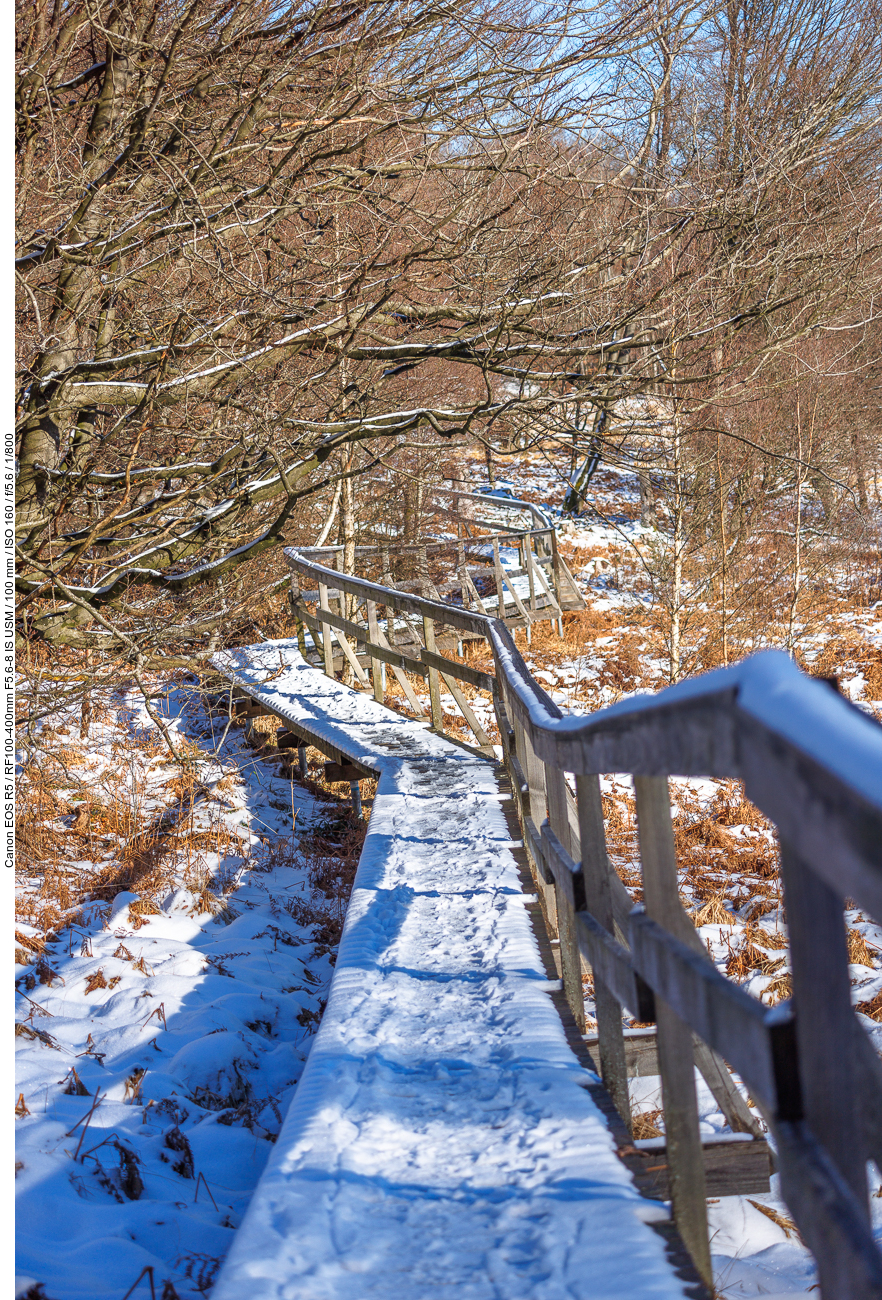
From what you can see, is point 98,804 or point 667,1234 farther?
point 98,804

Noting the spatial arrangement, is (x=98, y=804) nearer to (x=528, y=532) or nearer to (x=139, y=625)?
(x=139, y=625)

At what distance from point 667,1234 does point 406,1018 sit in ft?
4.84

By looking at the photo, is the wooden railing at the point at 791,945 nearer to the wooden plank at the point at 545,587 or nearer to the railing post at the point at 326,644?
the railing post at the point at 326,644

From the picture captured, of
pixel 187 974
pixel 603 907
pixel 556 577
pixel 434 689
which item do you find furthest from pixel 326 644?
pixel 603 907

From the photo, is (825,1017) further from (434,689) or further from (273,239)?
(434,689)

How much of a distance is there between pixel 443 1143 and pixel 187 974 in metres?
2.99

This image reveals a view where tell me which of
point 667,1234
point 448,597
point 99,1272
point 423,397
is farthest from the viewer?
point 448,597

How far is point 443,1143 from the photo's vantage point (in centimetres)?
244

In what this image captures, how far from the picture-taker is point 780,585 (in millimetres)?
17203

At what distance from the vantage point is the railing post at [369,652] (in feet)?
30.7

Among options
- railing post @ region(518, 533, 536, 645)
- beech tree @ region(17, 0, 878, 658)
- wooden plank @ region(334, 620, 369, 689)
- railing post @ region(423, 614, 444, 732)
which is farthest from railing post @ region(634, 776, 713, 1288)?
railing post @ region(518, 533, 536, 645)

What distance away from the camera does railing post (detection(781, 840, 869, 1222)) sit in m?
1.08

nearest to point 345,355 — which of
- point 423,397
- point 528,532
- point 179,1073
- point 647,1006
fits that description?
point 179,1073

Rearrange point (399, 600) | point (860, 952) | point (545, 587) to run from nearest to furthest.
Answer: point (860, 952)
point (399, 600)
point (545, 587)
